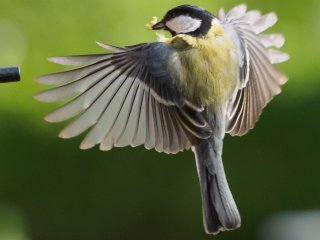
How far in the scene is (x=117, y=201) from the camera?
273 cm

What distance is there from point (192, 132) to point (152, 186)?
0.98 meters

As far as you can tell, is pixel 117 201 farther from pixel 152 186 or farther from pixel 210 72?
pixel 210 72

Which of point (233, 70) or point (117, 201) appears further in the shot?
point (117, 201)

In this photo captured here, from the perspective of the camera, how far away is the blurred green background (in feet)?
8.77

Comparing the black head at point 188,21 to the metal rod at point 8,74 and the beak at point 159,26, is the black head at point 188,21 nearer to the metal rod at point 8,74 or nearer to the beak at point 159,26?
the beak at point 159,26

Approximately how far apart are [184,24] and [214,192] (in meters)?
0.30

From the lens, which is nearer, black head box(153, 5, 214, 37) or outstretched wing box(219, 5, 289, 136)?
black head box(153, 5, 214, 37)

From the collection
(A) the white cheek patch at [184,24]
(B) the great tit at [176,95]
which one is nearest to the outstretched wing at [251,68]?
(B) the great tit at [176,95]

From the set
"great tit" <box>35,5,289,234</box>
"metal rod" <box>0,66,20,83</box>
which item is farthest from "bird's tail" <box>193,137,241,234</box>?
"metal rod" <box>0,66,20,83</box>

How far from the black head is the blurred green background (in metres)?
0.88

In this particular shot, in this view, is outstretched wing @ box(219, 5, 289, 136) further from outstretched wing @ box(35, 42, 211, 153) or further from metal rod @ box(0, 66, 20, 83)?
metal rod @ box(0, 66, 20, 83)

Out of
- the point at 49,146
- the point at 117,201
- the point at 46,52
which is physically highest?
the point at 46,52

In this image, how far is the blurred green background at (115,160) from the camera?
2.67m

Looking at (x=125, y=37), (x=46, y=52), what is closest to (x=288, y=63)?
(x=125, y=37)
